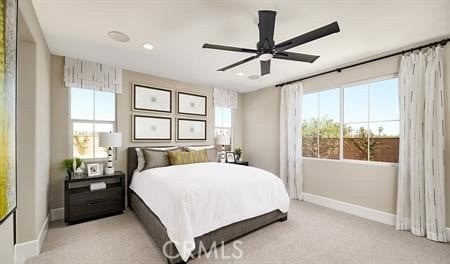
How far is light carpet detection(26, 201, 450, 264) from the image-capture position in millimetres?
2127

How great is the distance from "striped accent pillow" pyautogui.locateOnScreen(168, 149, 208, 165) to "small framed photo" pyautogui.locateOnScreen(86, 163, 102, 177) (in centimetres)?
114

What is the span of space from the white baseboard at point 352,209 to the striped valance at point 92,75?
4256 millimetres

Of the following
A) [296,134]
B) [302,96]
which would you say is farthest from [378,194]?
[302,96]

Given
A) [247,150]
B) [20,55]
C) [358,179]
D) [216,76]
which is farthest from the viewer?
[247,150]

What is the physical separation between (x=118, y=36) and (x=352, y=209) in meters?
4.40

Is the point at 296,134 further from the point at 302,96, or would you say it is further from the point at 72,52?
the point at 72,52

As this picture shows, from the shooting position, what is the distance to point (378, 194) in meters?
3.15

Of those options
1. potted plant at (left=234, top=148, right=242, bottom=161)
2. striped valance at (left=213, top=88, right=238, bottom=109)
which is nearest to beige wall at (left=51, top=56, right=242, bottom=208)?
striped valance at (left=213, top=88, right=238, bottom=109)

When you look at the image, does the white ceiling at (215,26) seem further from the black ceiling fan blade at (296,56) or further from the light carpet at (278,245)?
A: the light carpet at (278,245)

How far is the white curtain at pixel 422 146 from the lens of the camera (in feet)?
8.30

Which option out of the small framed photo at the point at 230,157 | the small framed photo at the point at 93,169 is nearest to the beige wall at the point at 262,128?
the small framed photo at the point at 230,157

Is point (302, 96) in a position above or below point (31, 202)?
above

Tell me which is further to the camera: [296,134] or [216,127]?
[216,127]

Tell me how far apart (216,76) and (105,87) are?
207 centimetres
